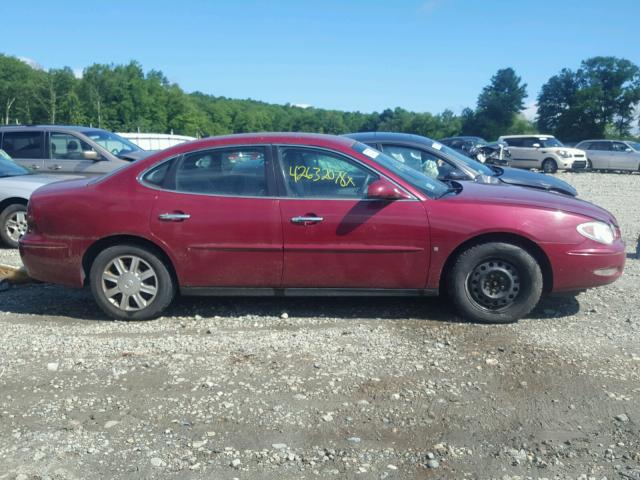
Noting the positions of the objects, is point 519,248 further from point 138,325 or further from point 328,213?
point 138,325

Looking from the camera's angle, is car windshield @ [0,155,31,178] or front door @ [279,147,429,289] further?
car windshield @ [0,155,31,178]

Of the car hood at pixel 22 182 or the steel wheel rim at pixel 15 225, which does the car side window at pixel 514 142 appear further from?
→ the steel wheel rim at pixel 15 225

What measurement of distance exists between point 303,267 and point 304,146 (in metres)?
1.05

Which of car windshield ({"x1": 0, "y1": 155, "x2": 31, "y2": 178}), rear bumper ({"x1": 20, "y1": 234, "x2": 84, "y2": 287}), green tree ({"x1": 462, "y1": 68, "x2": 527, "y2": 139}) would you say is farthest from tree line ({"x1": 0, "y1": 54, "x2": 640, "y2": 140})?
rear bumper ({"x1": 20, "y1": 234, "x2": 84, "y2": 287})

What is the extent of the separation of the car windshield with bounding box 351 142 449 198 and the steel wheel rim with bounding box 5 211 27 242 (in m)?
5.41

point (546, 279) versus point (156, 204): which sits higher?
point (156, 204)

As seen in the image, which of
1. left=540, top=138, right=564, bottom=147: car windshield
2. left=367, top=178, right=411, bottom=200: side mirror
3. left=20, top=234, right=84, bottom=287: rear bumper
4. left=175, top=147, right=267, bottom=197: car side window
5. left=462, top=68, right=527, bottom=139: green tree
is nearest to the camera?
left=367, top=178, right=411, bottom=200: side mirror

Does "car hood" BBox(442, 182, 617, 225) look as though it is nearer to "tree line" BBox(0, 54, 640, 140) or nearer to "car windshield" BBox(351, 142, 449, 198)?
"car windshield" BBox(351, 142, 449, 198)

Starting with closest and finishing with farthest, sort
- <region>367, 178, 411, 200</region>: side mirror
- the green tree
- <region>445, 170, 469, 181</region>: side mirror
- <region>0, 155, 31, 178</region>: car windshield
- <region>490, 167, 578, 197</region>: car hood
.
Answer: <region>367, 178, 411, 200</region>: side mirror
<region>445, 170, 469, 181</region>: side mirror
<region>490, 167, 578, 197</region>: car hood
<region>0, 155, 31, 178</region>: car windshield
the green tree

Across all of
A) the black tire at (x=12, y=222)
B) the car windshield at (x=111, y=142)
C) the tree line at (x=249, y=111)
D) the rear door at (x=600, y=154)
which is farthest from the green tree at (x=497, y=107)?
the black tire at (x=12, y=222)

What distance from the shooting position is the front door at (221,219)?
5.39m

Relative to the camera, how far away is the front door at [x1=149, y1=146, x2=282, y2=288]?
5395 mm

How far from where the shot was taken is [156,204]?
5496 millimetres

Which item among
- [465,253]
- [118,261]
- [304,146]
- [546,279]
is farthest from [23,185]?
[546,279]
